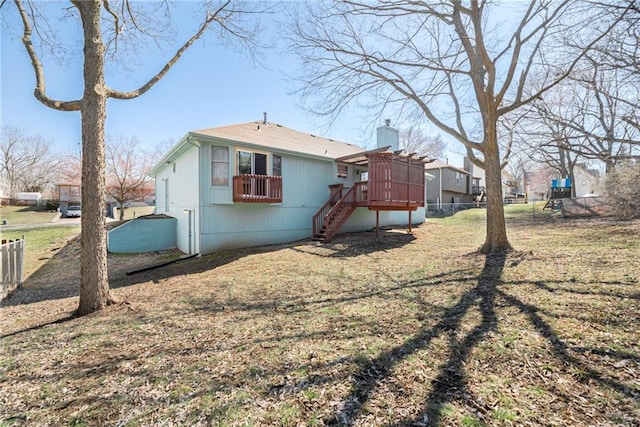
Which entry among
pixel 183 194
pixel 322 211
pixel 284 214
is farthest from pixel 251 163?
pixel 322 211

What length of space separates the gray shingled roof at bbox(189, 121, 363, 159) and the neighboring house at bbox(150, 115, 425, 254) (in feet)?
0.20

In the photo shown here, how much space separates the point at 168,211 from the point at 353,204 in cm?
1043

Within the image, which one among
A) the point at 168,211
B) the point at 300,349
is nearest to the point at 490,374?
the point at 300,349

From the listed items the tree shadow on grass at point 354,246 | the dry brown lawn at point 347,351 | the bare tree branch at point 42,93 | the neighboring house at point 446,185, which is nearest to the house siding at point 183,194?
the tree shadow on grass at point 354,246

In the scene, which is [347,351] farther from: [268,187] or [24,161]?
[24,161]

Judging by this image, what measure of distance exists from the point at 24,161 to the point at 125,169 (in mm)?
32594

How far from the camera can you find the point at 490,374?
2.77 m

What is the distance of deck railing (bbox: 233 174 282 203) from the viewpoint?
10.5 m

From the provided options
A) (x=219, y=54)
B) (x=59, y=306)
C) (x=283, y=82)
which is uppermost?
(x=219, y=54)

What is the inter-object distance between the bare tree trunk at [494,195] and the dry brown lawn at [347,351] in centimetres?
127

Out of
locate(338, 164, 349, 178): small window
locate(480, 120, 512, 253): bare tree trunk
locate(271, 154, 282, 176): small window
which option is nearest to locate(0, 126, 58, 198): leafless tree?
locate(271, 154, 282, 176): small window

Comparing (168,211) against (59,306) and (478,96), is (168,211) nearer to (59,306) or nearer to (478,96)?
(59,306)

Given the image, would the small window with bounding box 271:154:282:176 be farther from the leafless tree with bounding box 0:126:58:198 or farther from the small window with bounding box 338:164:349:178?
the leafless tree with bounding box 0:126:58:198

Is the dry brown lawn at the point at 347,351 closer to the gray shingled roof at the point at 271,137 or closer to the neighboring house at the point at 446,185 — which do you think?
the gray shingled roof at the point at 271,137
